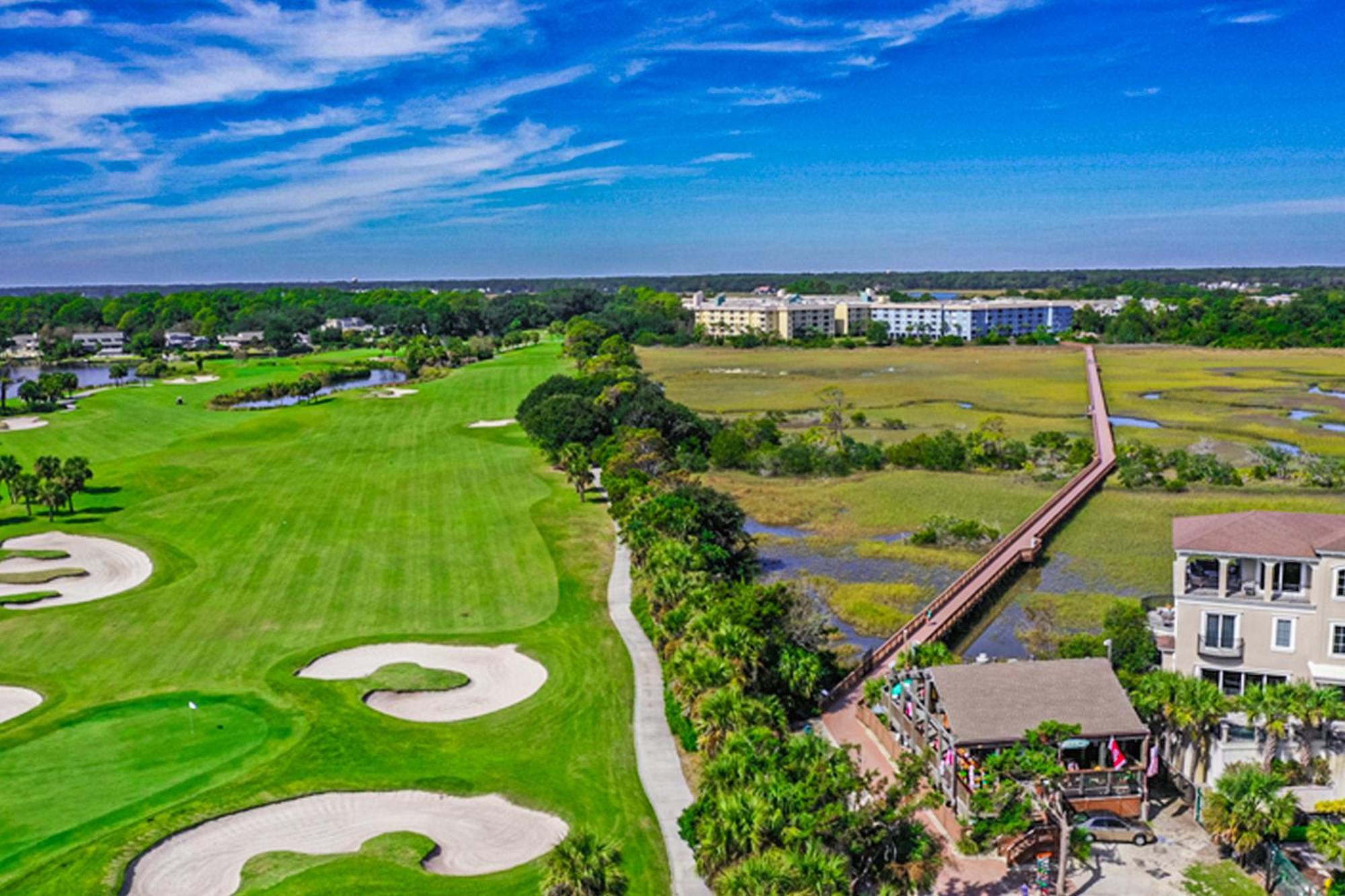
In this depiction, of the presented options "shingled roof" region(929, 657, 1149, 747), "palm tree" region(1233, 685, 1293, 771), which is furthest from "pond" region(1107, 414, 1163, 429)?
"shingled roof" region(929, 657, 1149, 747)

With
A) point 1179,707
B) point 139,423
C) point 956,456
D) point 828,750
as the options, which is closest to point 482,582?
point 828,750

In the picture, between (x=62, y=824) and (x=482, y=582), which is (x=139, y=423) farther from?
(x=62, y=824)

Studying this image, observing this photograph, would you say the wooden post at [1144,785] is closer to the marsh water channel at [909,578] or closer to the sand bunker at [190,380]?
the marsh water channel at [909,578]

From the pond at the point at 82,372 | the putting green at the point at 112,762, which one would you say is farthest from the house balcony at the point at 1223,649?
the pond at the point at 82,372

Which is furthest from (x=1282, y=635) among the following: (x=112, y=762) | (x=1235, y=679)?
(x=112, y=762)

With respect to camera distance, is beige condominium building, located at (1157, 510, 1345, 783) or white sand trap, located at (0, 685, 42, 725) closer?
beige condominium building, located at (1157, 510, 1345, 783)

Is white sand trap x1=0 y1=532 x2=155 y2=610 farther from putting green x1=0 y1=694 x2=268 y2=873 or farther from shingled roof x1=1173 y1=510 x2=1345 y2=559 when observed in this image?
shingled roof x1=1173 y1=510 x2=1345 y2=559

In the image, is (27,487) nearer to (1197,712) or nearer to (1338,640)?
(1197,712)
